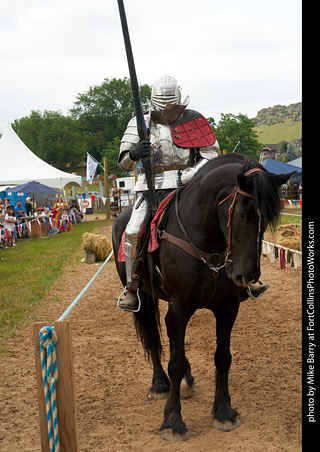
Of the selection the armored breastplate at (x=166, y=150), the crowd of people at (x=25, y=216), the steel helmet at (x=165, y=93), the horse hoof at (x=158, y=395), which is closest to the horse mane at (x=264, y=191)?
the armored breastplate at (x=166, y=150)

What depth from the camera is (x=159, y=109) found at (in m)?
4.50

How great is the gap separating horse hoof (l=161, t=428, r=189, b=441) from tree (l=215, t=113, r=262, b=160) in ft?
139

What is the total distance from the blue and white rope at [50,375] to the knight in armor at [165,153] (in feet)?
5.25

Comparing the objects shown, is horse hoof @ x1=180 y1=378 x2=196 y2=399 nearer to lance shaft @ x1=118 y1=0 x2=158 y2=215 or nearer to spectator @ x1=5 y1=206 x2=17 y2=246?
lance shaft @ x1=118 y1=0 x2=158 y2=215

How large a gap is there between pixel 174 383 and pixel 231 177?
5.60 ft

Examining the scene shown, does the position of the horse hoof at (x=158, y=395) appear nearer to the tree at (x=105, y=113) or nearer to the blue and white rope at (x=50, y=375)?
the blue and white rope at (x=50, y=375)

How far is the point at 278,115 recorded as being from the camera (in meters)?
172

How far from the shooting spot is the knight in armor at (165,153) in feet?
13.9

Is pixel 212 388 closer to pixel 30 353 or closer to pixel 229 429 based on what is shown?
pixel 229 429

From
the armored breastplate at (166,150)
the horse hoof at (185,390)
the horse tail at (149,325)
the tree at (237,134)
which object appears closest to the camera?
the armored breastplate at (166,150)

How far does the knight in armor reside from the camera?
4223mm

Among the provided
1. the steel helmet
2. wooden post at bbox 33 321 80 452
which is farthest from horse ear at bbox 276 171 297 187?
the steel helmet

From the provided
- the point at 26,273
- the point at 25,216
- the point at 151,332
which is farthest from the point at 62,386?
the point at 25,216

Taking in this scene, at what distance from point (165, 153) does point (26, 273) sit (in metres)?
8.13
